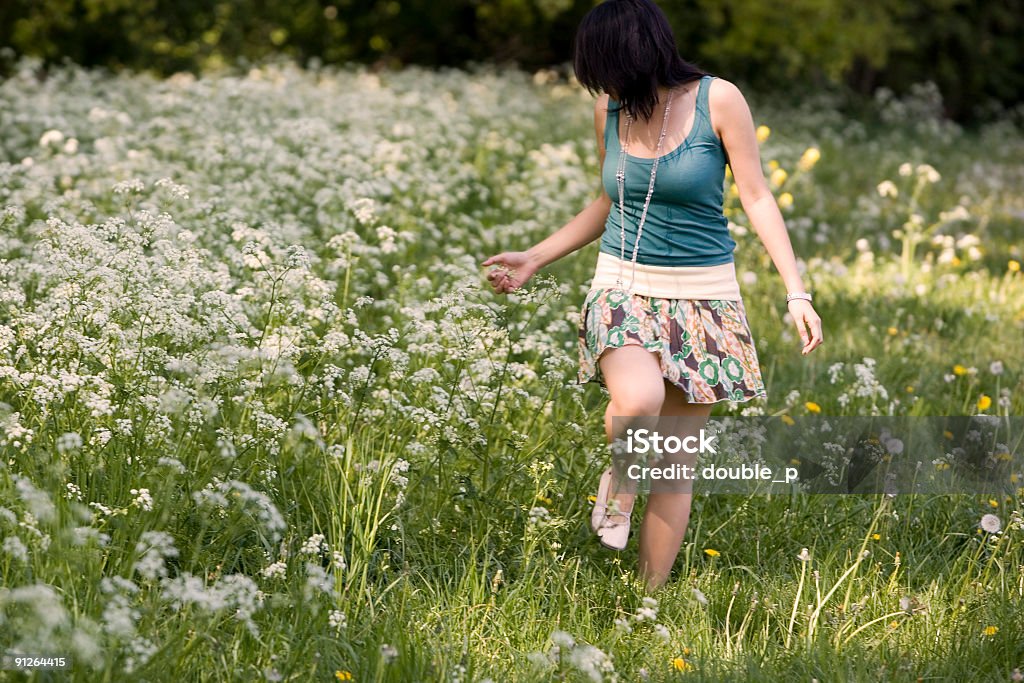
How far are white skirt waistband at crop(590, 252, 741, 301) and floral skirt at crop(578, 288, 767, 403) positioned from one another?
0.02 metres

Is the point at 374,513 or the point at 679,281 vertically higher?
the point at 679,281

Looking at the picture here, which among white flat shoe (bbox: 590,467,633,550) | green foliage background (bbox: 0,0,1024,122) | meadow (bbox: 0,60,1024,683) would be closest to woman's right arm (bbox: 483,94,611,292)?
meadow (bbox: 0,60,1024,683)

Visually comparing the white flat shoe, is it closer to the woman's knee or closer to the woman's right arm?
the woman's knee

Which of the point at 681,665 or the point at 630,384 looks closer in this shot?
the point at 681,665

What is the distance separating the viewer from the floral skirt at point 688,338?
138 inches

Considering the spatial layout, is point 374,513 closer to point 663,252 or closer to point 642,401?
point 642,401

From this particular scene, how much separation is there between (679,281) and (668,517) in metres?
0.67

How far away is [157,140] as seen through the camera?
8.25 metres

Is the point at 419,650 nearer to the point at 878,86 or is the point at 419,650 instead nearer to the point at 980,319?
the point at 980,319

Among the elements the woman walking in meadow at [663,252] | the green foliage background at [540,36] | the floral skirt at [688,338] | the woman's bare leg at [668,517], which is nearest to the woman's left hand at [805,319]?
the woman walking in meadow at [663,252]

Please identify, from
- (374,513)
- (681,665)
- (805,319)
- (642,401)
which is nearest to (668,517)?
(642,401)

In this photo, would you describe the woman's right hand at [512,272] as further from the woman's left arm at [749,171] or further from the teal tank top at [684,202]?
the woman's left arm at [749,171]

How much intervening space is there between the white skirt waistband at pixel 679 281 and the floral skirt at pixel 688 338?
0.06 feet

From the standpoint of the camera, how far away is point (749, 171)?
358 centimetres
